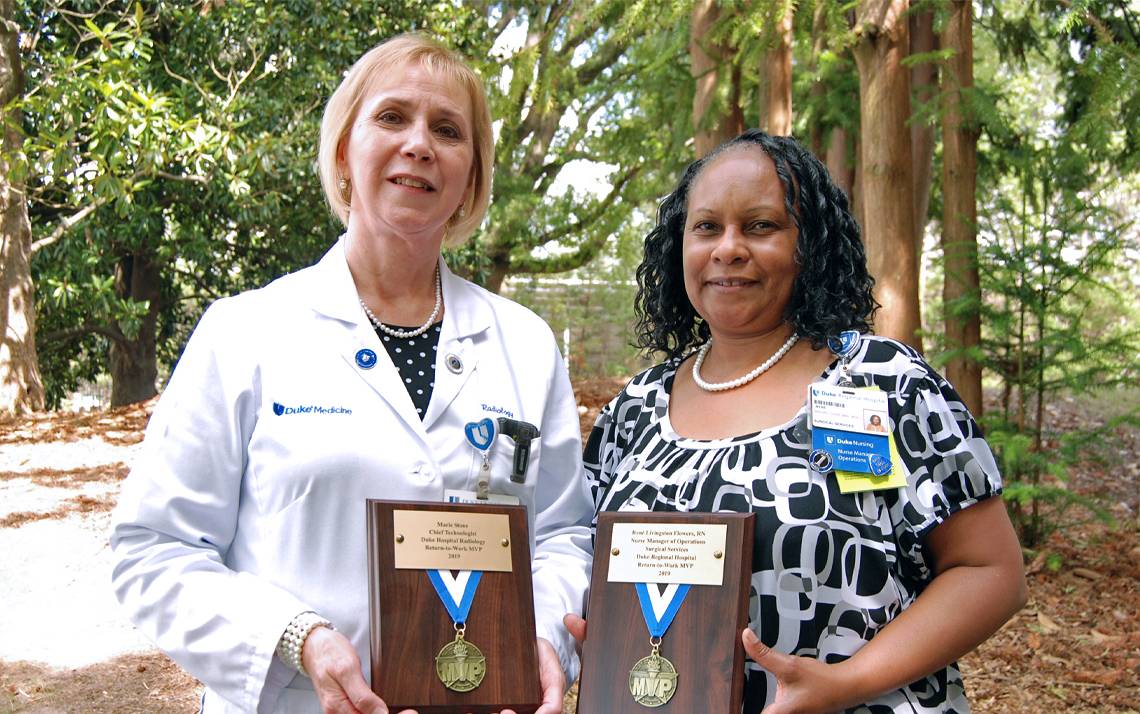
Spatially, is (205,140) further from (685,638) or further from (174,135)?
(685,638)

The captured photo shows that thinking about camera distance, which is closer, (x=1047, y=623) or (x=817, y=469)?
(x=817, y=469)

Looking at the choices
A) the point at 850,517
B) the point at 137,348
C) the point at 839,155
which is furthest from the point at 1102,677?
the point at 137,348

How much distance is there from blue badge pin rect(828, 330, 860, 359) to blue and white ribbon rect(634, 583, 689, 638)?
64 cm

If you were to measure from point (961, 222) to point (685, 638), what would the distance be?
5095 millimetres

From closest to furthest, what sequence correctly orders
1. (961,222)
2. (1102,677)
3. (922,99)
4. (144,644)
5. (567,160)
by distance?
1. (1102,677)
2. (144,644)
3. (961,222)
4. (922,99)
5. (567,160)

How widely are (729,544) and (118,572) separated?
1.21m

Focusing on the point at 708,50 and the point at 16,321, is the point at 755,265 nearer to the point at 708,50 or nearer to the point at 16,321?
the point at 708,50

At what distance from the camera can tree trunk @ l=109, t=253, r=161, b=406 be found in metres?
14.4

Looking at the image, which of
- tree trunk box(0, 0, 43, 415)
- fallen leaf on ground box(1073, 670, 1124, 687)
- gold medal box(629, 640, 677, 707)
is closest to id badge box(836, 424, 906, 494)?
gold medal box(629, 640, 677, 707)

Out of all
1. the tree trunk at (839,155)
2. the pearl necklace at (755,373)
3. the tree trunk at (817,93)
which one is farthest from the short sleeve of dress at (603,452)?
the tree trunk at (839,155)

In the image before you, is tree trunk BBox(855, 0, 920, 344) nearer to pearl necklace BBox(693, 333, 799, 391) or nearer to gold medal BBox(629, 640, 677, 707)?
pearl necklace BBox(693, 333, 799, 391)

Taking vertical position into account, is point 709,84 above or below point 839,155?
above

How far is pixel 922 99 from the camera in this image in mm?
7219

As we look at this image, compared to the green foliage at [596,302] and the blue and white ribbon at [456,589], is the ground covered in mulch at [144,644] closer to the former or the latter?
the blue and white ribbon at [456,589]
